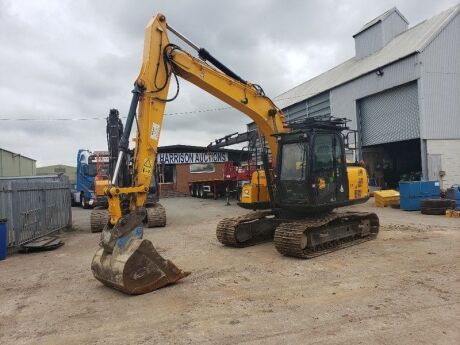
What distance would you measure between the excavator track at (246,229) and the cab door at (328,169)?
5.47 ft

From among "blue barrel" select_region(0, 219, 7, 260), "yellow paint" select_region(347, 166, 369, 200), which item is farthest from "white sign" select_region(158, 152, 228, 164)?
"yellow paint" select_region(347, 166, 369, 200)

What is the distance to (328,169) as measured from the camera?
8.78m

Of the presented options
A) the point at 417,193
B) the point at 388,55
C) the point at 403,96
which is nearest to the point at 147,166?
the point at 417,193

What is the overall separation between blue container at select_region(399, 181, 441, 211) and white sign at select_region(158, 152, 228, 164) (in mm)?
22919

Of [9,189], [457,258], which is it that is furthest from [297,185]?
[9,189]

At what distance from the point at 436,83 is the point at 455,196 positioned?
245 inches

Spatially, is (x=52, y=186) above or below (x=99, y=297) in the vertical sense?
above

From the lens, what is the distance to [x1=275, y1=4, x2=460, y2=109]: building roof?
760 inches

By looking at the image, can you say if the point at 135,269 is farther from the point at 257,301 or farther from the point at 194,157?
the point at 194,157

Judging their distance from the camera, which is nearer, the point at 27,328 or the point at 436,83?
the point at 27,328

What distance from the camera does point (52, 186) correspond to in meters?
13.4

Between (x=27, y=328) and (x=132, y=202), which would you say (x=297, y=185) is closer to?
(x=132, y=202)

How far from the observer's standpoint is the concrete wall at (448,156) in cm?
1890

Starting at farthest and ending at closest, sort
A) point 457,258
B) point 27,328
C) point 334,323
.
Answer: point 457,258 → point 27,328 → point 334,323
